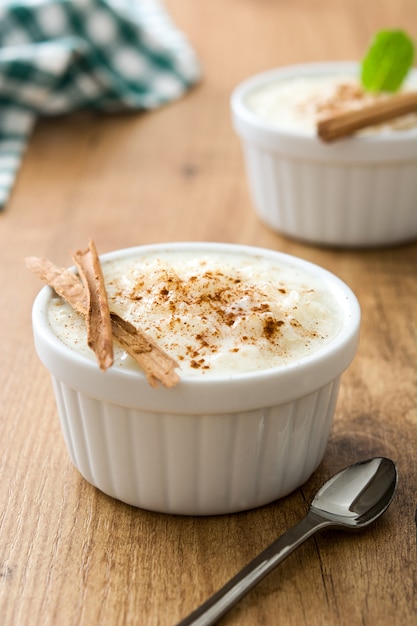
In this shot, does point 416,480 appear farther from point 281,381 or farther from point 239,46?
point 239,46

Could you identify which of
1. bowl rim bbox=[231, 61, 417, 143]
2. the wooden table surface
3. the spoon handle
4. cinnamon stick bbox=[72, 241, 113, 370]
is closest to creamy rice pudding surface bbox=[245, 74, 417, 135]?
bowl rim bbox=[231, 61, 417, 143]

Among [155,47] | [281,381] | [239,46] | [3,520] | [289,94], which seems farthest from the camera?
[239,46]

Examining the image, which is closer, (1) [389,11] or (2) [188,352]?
(2) [188,352]

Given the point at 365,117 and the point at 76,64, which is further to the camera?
the point at 76,64

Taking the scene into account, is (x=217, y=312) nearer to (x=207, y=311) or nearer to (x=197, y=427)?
(x=207, y=311)

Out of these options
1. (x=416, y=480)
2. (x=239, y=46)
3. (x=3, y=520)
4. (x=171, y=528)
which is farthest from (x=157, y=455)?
(x=239, y=46)

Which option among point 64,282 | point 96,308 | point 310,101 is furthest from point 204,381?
point 310,101
